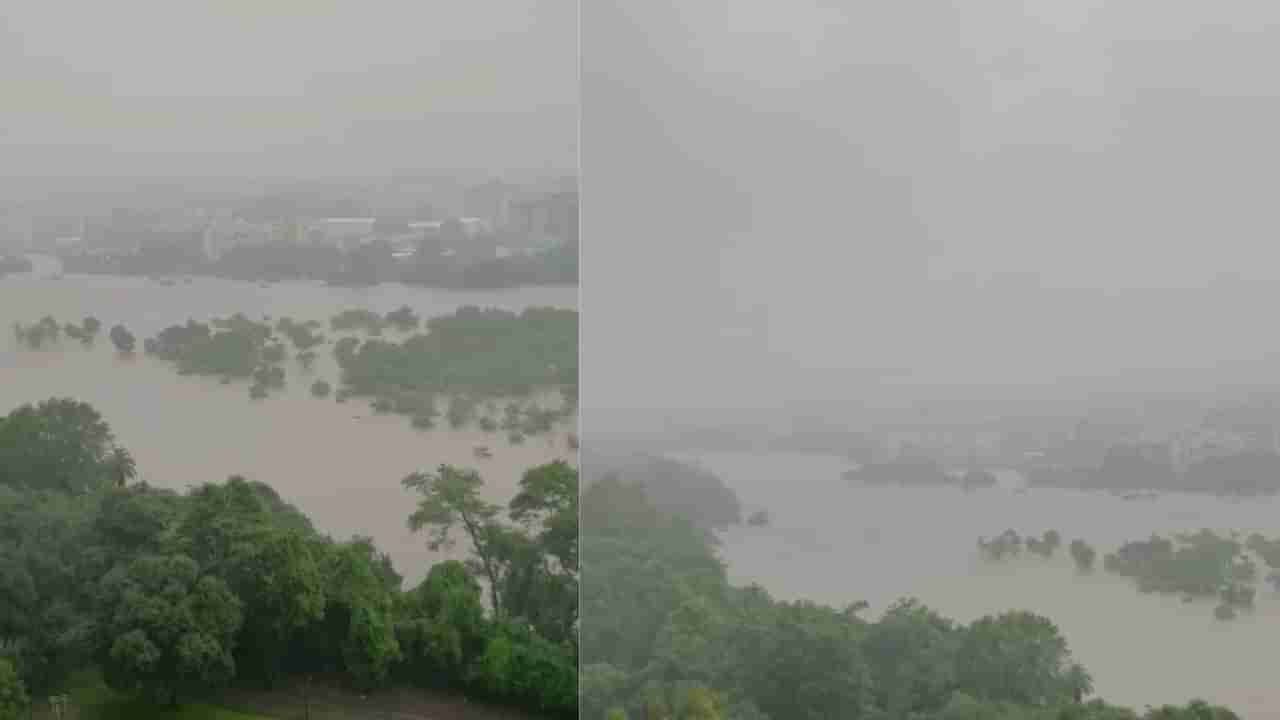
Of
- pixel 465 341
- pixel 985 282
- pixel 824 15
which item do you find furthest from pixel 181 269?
pixel 985 282

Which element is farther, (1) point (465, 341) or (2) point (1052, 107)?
(1) point (465, 341)

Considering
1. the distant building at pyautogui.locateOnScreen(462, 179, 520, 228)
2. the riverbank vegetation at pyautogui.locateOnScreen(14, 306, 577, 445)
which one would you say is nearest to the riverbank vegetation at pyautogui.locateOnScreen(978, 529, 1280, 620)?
the riverbank vegetation at pyautogui.locateOnScreen(14, 306, 577, 445)

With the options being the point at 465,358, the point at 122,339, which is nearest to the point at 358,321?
the point at 465,358

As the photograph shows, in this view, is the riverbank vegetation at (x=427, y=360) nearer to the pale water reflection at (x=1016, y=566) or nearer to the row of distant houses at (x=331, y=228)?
the row of distant houses at (x=331, y=228)

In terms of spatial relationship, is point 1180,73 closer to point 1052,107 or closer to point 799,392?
point 1052,107

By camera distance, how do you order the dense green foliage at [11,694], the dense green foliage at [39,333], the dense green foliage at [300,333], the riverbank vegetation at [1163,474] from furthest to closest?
the dense green foliage at [300,333], the dense green foliage at [39,333], the dense green foliage at [11,694], the riverbank vegetation at [1163,474]

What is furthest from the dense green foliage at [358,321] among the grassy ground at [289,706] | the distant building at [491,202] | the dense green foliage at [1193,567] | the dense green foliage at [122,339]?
the dense green foliage at [1193,567]

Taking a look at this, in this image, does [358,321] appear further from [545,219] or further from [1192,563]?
[1192,563]
